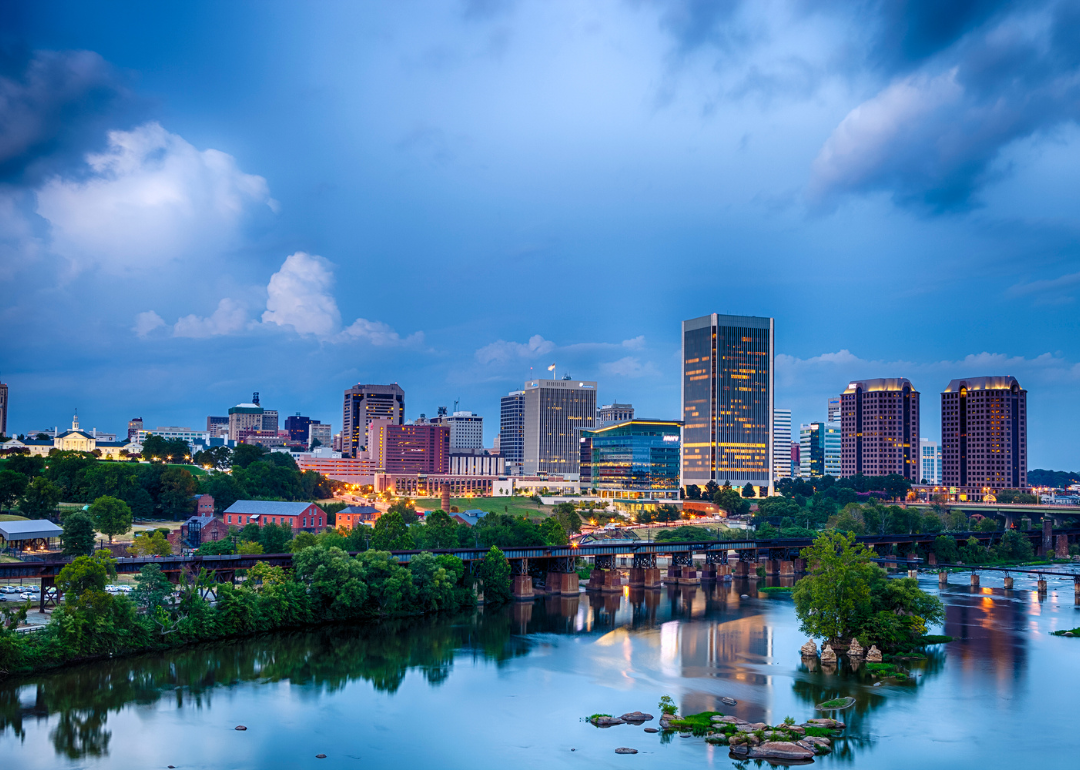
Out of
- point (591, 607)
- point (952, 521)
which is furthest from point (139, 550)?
point (952, 521)

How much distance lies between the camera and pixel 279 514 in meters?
127

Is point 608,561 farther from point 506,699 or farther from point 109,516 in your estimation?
point 109,516

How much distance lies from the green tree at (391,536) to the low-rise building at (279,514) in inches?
1260

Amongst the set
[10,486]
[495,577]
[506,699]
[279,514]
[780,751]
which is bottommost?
[506,699]

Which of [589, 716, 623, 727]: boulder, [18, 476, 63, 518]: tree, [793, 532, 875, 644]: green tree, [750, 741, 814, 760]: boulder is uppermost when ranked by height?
[18, 476, 63, 518]: tree

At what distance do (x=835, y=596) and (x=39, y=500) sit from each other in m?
102

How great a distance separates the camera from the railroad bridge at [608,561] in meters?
72.5

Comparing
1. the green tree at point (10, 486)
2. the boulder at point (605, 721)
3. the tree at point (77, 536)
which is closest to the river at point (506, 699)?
the boulder at point (605, 721)

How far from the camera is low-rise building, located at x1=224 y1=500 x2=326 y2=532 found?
126 m

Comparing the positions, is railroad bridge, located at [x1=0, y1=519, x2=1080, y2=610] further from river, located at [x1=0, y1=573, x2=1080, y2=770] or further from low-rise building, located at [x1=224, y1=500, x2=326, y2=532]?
low-rise building, located at [x1=224, y1=500, x2=326, y2=532]

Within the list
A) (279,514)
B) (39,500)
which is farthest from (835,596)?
(39,500)

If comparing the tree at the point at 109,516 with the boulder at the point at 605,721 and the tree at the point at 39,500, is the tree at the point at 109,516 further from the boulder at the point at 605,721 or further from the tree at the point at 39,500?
the boulder at the point at 605,721

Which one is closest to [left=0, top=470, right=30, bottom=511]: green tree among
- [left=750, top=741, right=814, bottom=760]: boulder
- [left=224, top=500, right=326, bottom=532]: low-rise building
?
[left=224, top=500, right=326, bottom=532]: low-rise building

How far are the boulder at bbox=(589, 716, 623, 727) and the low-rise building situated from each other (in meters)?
85.0
